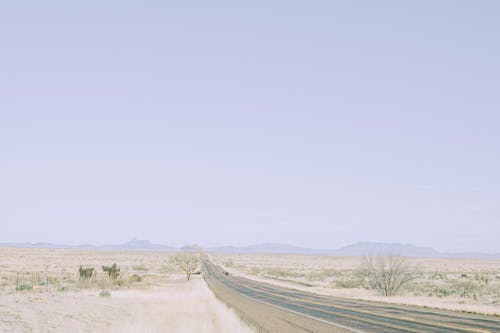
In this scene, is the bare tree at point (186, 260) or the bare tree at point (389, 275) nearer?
the bare tree at point (389, 275)

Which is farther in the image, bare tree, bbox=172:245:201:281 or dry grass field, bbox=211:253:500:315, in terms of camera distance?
bare tree, bbox=172:245:201:281

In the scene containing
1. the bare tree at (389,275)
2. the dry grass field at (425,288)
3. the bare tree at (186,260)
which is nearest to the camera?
the dry grass field at (425,288)

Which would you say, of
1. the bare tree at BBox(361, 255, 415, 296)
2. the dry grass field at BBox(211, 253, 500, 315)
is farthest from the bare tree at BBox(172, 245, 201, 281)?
the bare tree at BBox(361, 255, 415, 296)

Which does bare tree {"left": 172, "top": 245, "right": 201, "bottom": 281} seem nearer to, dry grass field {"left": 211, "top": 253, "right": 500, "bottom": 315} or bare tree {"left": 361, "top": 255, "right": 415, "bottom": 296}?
dry grass field {"left": 211, "top": 253, "right": 500, "bottom": 315}

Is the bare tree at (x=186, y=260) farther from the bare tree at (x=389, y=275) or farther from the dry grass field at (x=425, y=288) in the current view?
the bare tree at (x=389, y=275)

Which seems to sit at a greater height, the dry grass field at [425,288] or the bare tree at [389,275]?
the bare tree at [389,275]

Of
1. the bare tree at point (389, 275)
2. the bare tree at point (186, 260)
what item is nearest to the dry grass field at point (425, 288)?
the bare tree at point (389, 275)

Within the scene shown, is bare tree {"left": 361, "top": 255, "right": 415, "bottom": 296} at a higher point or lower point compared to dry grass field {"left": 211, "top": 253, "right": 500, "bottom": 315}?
higher

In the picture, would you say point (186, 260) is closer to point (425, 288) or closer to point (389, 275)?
point (425, 288)

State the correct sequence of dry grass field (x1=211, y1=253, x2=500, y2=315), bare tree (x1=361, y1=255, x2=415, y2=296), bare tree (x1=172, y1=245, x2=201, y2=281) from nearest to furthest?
1. dry grass field (x1=211, y1=253, x2=500, y2=315)
2. bare tree (x1=361, y1=255, x2=415, y2=296)
3. bare tree (x1=172, y1=245, x2=201, y2=281)

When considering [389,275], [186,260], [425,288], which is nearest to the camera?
[389,275]

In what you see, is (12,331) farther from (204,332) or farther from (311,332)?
(311,332)

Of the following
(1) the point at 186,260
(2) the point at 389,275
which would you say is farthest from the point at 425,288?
(1) the point at 186,260

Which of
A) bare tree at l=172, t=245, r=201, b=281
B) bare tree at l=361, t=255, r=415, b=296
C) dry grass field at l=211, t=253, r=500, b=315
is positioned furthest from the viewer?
bare tree at l=172, t=245, r=201, b=281
